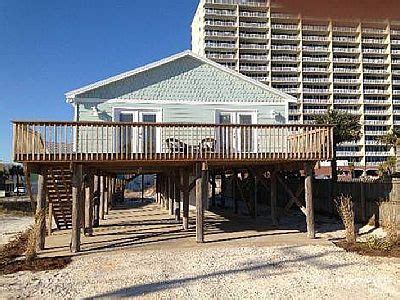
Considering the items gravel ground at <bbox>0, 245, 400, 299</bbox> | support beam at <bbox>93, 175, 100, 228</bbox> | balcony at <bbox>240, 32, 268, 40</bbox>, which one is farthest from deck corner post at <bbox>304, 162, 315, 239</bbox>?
balcony at <bbox>240, 32, 268, 40</bbox>

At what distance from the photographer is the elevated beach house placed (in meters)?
12.2

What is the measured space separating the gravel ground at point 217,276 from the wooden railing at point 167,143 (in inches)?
112

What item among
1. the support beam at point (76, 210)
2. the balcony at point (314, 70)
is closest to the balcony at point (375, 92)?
the balcony at point (314, 70)

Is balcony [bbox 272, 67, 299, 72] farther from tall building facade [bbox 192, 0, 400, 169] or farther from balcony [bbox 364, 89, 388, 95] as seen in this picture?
balcony [bbox 364, 89, 388, 95]

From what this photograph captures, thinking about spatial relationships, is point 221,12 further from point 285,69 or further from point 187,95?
point 187,95

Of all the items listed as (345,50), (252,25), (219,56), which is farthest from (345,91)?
(219,56)

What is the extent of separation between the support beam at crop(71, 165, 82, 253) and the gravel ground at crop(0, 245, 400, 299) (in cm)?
78

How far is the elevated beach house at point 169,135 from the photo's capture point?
1220 centimetres

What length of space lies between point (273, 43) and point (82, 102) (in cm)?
8261

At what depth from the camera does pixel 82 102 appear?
16.3 meters

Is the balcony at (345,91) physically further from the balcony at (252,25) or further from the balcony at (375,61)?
the balcony at (252,25)

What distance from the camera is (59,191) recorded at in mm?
15055

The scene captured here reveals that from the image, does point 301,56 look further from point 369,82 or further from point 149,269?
point 149,269

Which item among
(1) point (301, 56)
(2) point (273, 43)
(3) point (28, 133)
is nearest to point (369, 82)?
(1) point (301, 56)
